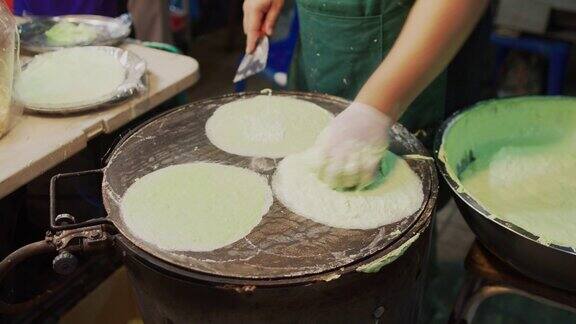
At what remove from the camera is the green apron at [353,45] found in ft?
4.63

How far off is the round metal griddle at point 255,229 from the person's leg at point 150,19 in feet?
3.90

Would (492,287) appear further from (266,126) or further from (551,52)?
(551,52)

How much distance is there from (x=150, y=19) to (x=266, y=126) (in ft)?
4.37

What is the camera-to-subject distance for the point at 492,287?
1258 millimetres

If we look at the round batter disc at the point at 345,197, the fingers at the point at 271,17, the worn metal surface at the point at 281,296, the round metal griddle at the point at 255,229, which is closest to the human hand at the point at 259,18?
the fingers at the point at 271,17

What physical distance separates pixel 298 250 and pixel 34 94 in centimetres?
93

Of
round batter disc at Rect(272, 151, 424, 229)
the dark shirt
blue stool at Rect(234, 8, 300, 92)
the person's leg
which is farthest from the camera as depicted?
blue stool at Rect(234, 8, 300, 92)

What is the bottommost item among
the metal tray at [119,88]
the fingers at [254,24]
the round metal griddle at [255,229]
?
the round metal griddle at [255,229]

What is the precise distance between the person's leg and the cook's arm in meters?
1.57

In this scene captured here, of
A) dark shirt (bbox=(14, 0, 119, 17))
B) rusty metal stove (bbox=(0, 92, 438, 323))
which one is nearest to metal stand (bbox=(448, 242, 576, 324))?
rusty metal stove (bbox=(0, 92, 438, 323))

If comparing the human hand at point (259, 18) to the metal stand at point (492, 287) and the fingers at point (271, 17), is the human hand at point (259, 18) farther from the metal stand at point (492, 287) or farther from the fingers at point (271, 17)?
the metal stand at point (492, 287)

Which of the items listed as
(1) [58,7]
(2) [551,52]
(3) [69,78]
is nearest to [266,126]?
(3) [69,78]

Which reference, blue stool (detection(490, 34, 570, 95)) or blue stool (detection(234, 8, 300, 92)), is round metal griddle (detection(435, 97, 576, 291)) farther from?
blue stool (detection(490, 34, 570, 95))

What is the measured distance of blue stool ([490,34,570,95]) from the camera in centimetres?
287
